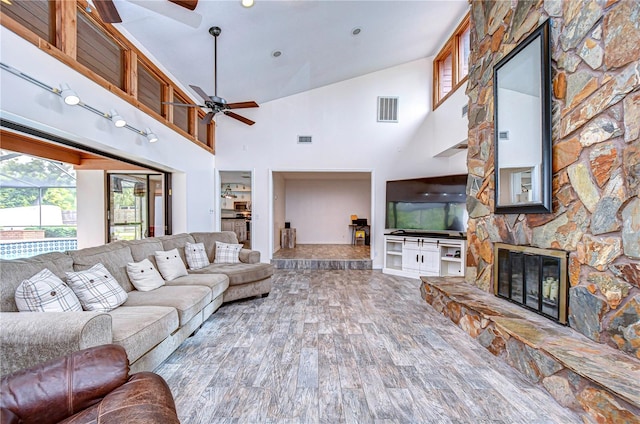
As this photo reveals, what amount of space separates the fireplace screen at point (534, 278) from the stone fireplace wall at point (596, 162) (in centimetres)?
7

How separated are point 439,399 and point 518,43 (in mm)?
3301

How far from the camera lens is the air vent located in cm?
650

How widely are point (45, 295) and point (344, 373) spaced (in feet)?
7.13

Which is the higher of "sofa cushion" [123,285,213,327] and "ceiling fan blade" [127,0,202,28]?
"ceiling fan blade" [127,0,202,28]

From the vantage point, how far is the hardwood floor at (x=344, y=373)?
1.83 meters

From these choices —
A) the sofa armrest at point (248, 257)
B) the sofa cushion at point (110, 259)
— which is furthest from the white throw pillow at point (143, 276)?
the sofa armrest at point (248, 257)

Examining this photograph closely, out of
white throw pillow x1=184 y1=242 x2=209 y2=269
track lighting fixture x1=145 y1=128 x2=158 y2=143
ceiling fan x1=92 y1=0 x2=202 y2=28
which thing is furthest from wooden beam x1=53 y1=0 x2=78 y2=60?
white throw pillow x1=184 y1=242 x2=209 y2=269

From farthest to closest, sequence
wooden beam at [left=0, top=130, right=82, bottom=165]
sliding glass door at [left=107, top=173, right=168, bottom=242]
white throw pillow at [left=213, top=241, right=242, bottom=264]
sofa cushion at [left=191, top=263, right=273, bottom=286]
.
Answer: sliding glass door at [left=107, top=173, right=168, bottom=242] < white throw pillow at [left=213, top=241, right=242, bottom=264] < sofa cushion at [left=191, top=263, right=273, bottom=286] < wooden beam at [left=0, top=130, right=82, bottom=165]

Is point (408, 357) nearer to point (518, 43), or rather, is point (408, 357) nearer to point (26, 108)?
point (518, 43)

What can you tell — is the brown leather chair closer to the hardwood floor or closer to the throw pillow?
the hardwood floor

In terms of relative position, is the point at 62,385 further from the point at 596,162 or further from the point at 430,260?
the point at 430,260

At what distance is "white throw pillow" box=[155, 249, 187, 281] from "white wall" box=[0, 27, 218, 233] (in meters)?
1.37

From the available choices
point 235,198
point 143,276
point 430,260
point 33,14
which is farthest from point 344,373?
point 235,198

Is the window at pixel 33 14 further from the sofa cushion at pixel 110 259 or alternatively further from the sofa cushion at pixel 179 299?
the sofa cushion at pixel 179 299
